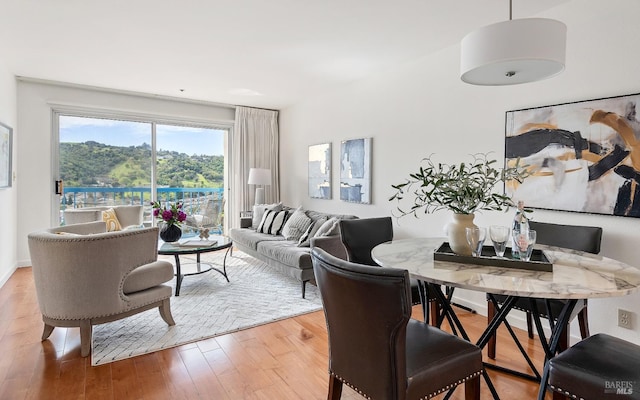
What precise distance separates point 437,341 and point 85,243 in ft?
→ 7.33

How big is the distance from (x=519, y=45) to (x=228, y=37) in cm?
265

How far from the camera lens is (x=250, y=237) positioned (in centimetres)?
480

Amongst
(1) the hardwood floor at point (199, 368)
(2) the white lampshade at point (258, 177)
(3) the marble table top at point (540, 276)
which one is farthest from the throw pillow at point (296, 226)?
(3) the marble table top at point (540, 276)

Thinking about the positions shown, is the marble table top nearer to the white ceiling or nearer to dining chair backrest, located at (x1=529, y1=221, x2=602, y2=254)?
dining chair backrest, located at (x1=529, y1=221, x2=602, y2=254)

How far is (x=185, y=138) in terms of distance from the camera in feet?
20.0

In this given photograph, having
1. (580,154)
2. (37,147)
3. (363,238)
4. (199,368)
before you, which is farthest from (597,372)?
(37,147)

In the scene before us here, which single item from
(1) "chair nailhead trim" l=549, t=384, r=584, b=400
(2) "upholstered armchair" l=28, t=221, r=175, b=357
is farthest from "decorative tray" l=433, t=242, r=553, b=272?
(2) "upholstered armchair" l=28, t=221, r=175, b=357

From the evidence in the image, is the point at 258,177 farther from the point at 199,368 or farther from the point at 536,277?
the point at 536,277

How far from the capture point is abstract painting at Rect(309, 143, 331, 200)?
5.29 m

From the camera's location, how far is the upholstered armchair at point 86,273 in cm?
231

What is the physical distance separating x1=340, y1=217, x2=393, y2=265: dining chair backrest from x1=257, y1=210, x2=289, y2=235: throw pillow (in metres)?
2.55

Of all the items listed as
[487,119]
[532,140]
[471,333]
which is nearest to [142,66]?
[487,119]

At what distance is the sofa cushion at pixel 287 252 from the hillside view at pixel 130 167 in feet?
8.30

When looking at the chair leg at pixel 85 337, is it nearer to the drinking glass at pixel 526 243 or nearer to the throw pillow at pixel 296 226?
the throw pillow at pixel 296 226
